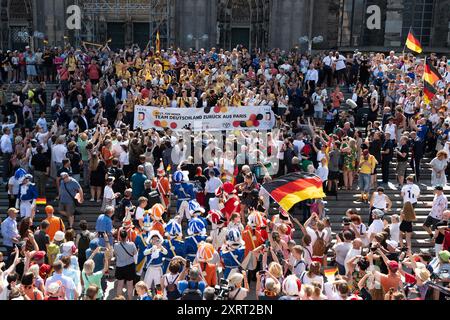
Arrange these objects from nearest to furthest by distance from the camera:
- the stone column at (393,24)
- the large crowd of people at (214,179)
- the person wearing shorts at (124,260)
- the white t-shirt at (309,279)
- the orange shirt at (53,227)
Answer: the white t-shirt at (309,279), the large crowd of people at (214,179), the person wearing shorts at (124,260), the orange shirt at (53,227), the stone column at (393,24)

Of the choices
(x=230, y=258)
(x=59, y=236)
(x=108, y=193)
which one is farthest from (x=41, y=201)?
(x=230, y=258)

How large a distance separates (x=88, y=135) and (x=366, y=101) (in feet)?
34.4

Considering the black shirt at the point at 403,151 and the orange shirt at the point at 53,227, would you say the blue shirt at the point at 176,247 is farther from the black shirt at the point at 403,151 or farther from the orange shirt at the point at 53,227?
the black shirt at the point at 403,151

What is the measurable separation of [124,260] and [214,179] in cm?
413

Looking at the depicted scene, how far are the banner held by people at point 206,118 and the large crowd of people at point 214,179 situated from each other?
0.42 metres

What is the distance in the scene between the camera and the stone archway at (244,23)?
35.9 metres

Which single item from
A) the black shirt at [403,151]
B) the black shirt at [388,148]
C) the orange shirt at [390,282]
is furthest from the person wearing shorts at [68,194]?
the black shirt at [403,151]

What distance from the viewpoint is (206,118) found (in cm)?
2170

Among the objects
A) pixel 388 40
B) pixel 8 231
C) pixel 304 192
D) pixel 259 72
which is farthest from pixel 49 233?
pixel 388 40

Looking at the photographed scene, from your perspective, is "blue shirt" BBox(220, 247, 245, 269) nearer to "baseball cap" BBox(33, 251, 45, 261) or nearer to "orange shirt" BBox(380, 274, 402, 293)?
"orange shirt" BBox(380, 274, 402, 293)

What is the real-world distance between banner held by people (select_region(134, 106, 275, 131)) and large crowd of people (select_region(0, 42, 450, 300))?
0.42 metres

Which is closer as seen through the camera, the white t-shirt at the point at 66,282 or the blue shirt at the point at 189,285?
the blue shirt at the point at 189,285

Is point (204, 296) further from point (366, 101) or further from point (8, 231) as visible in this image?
point (366, 101)

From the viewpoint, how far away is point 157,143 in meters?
18.8
